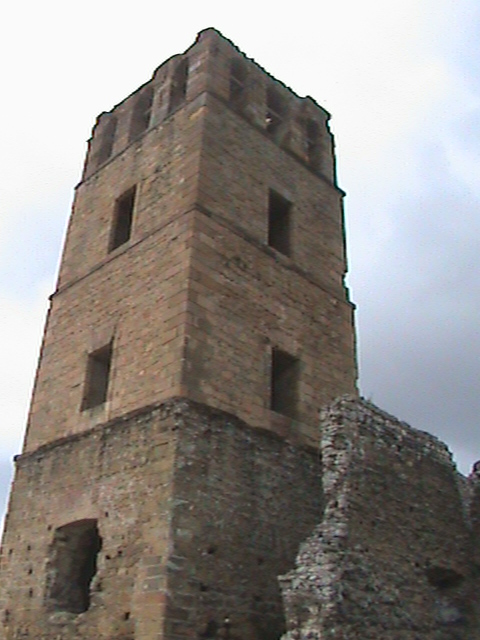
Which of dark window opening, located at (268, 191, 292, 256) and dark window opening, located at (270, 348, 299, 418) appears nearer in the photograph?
dark window opening, located at (270, 348, 299, 418)

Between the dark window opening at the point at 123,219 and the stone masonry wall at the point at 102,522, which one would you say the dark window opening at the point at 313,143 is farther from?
the stone masonry wall at the point at 102,522

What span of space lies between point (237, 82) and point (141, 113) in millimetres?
2240

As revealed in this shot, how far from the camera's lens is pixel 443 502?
9602 mm

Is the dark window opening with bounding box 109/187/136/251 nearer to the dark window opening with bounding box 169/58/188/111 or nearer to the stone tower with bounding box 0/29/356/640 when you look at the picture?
the stone tower with bounding box 0/29/356/640

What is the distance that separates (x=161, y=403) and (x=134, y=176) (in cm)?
540

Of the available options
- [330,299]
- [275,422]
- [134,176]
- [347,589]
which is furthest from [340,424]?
[134,176]

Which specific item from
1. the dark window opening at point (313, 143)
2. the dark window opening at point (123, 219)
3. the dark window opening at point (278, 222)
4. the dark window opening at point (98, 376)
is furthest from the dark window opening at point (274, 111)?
the dark window opening at point (98, 376)

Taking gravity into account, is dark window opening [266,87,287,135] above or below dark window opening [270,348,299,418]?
above

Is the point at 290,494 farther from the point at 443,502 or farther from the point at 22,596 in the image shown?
the point at 22,596

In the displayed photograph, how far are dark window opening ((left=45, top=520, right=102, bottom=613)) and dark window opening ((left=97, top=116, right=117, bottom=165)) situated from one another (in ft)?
26.6

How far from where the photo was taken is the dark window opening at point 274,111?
1461 cm

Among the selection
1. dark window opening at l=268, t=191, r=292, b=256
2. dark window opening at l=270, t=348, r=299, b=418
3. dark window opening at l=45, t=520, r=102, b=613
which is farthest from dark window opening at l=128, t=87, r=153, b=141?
dark window opening at l=45, t=520, r=102, b=613

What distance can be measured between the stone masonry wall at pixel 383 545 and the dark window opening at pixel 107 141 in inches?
333

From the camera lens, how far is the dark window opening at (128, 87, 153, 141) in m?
14.2
